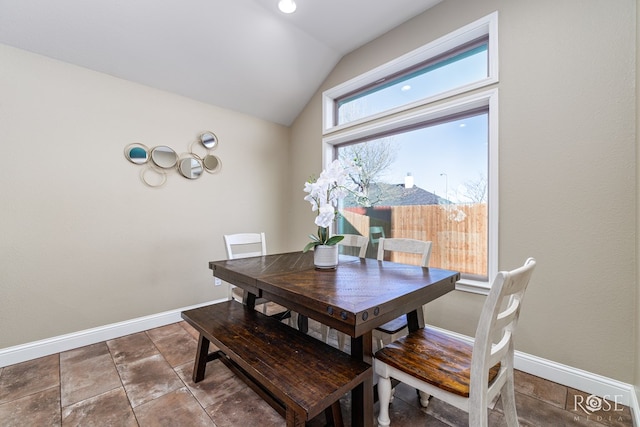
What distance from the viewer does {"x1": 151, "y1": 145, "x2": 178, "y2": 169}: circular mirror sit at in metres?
2.66

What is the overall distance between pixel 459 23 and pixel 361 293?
8.04 ft

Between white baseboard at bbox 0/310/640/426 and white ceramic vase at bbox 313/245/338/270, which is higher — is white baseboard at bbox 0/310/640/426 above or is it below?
below

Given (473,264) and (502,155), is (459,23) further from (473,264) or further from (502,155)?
(473,264)

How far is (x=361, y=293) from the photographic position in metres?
1.26

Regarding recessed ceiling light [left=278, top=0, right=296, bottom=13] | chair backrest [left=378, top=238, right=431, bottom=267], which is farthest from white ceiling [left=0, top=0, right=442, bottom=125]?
chair backrest [left=378, top=238, right=431, bottom=267]

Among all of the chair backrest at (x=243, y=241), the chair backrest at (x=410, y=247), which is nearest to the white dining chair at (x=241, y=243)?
the chair backrest at (x=243, y=241)

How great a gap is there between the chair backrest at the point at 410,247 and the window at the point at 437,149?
560 millimetres

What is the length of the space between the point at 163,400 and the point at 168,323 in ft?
4.31

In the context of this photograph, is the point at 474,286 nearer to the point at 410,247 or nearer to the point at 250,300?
the point at 410,247

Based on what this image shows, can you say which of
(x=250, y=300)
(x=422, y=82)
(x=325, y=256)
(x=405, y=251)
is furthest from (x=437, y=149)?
(x=250, y=300)

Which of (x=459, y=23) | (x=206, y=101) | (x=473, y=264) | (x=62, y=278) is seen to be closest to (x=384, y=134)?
(x=459, y=23)

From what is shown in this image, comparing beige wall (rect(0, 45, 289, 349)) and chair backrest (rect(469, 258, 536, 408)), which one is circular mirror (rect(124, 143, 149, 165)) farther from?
chair backrest (rect(469, 258, 536, 408))

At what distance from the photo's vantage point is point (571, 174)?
1728 millimetres

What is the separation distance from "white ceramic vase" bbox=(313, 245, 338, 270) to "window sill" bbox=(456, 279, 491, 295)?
1.21m
